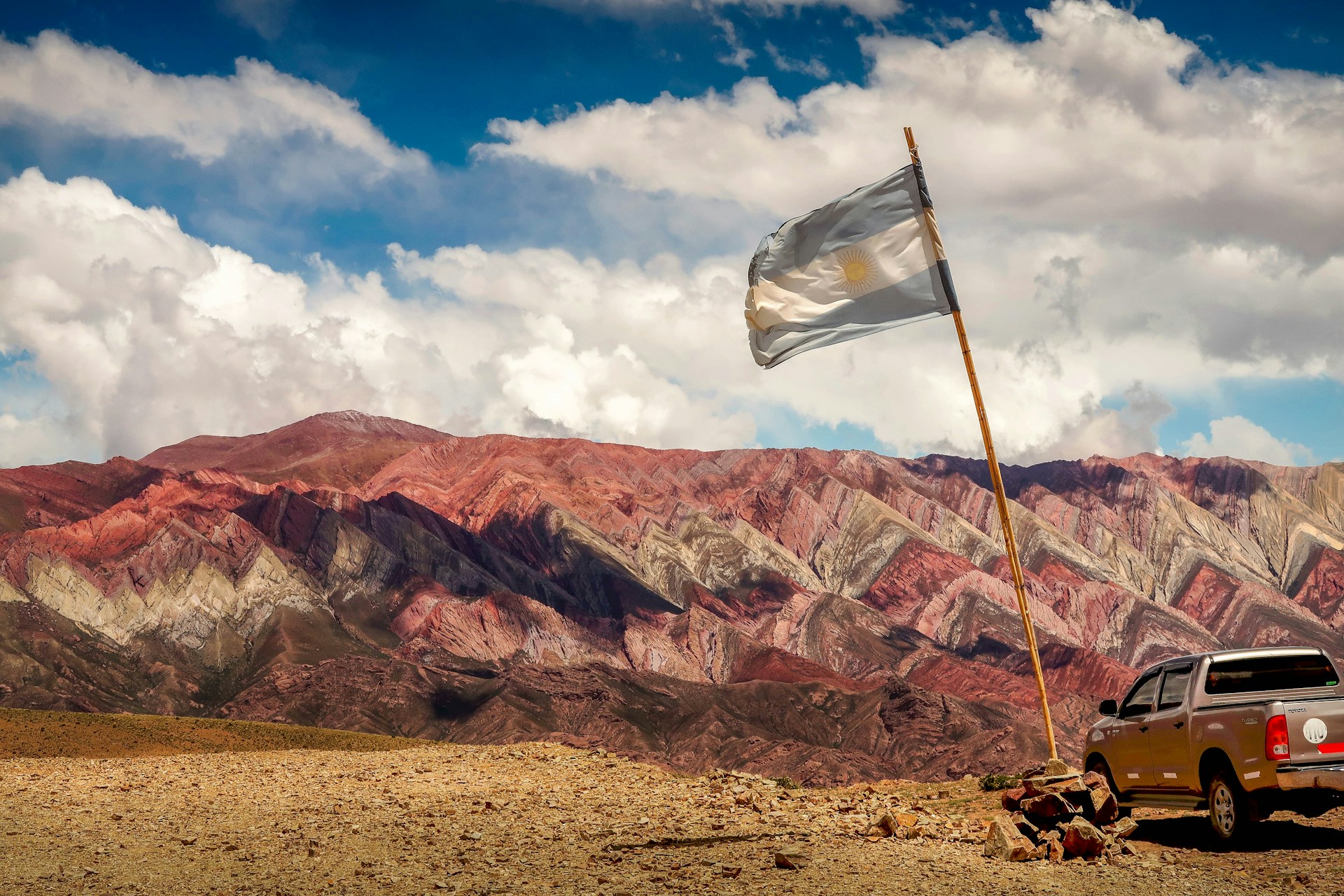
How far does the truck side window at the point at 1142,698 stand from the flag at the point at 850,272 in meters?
5.46

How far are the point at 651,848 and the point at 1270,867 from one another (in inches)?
253

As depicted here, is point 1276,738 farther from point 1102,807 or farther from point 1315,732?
point 1102,807

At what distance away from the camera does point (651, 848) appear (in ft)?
43.3

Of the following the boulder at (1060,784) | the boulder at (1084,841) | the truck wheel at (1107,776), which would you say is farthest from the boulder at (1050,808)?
the truck wheel at (1107,776)

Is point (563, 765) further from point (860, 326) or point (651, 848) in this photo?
point (860, 326)

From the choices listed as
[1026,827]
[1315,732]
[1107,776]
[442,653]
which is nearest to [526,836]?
[1026,827]

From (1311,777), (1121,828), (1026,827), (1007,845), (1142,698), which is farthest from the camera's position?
(1142,698)

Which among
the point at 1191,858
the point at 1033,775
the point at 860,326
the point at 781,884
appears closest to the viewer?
the point at 781,884

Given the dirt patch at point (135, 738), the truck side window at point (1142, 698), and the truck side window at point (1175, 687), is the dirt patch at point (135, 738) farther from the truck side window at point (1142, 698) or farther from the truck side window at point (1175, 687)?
the truck side window at point (1175, 687)

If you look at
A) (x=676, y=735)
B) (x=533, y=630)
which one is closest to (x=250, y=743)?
(x=676, y=735)

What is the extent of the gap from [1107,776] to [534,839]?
780cm

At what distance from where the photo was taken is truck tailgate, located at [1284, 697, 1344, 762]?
12.3m

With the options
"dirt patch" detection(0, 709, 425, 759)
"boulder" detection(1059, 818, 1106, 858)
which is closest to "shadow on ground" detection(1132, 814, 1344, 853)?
"boulder" detection(1059, 818, 1106, 858)

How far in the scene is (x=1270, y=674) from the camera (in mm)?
14039
